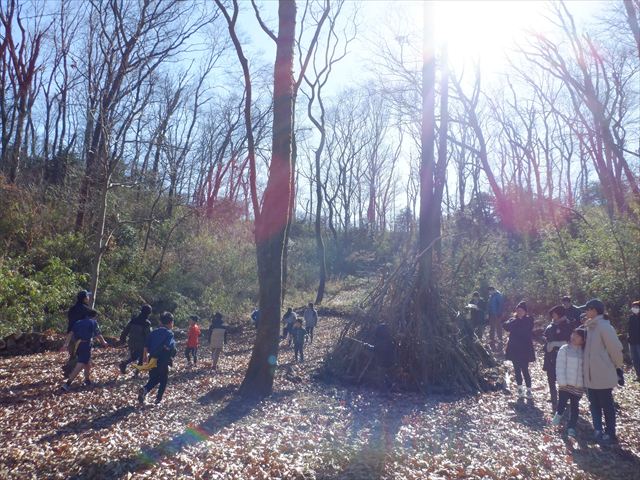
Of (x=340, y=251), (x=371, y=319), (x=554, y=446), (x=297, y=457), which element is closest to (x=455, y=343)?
(x=371, y=319)

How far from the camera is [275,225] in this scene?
8898mm

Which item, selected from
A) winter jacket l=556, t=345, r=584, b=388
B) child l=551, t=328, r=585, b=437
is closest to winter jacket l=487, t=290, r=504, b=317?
child l=551, t=328, r=585, b=437

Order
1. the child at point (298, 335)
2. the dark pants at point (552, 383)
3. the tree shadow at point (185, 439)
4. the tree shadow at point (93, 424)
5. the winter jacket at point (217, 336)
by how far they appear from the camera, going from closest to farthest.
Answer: the tree shadow at point (185, 439), the tree shadow at point (93, 424), the dark pants at point (552, 383), the winter jacket at point (217, 336), the child at point (298, 335)

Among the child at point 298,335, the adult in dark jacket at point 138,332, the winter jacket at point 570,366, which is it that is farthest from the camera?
the child at point 298,335

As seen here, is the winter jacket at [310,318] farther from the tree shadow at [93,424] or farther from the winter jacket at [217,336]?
the tree shadow at [93,424]

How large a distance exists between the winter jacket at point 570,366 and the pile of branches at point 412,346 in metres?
3.06

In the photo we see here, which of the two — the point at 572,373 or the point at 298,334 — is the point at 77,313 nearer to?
the point at 298,334

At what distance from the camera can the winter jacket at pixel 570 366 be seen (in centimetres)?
656

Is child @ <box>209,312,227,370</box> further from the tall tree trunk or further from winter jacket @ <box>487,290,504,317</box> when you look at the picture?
winter jacket @ <box>487,290,504,317</box>

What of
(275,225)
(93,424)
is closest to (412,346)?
(275,225)

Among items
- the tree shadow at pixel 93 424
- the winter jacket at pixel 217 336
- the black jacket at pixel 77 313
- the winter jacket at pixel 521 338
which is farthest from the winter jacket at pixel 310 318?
the tree shadow at pixel 93 424

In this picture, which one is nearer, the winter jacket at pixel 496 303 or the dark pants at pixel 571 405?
the dark pants at pixel 571 405

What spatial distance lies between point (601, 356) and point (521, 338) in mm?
2730

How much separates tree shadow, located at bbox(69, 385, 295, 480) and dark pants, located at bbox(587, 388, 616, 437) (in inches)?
201
